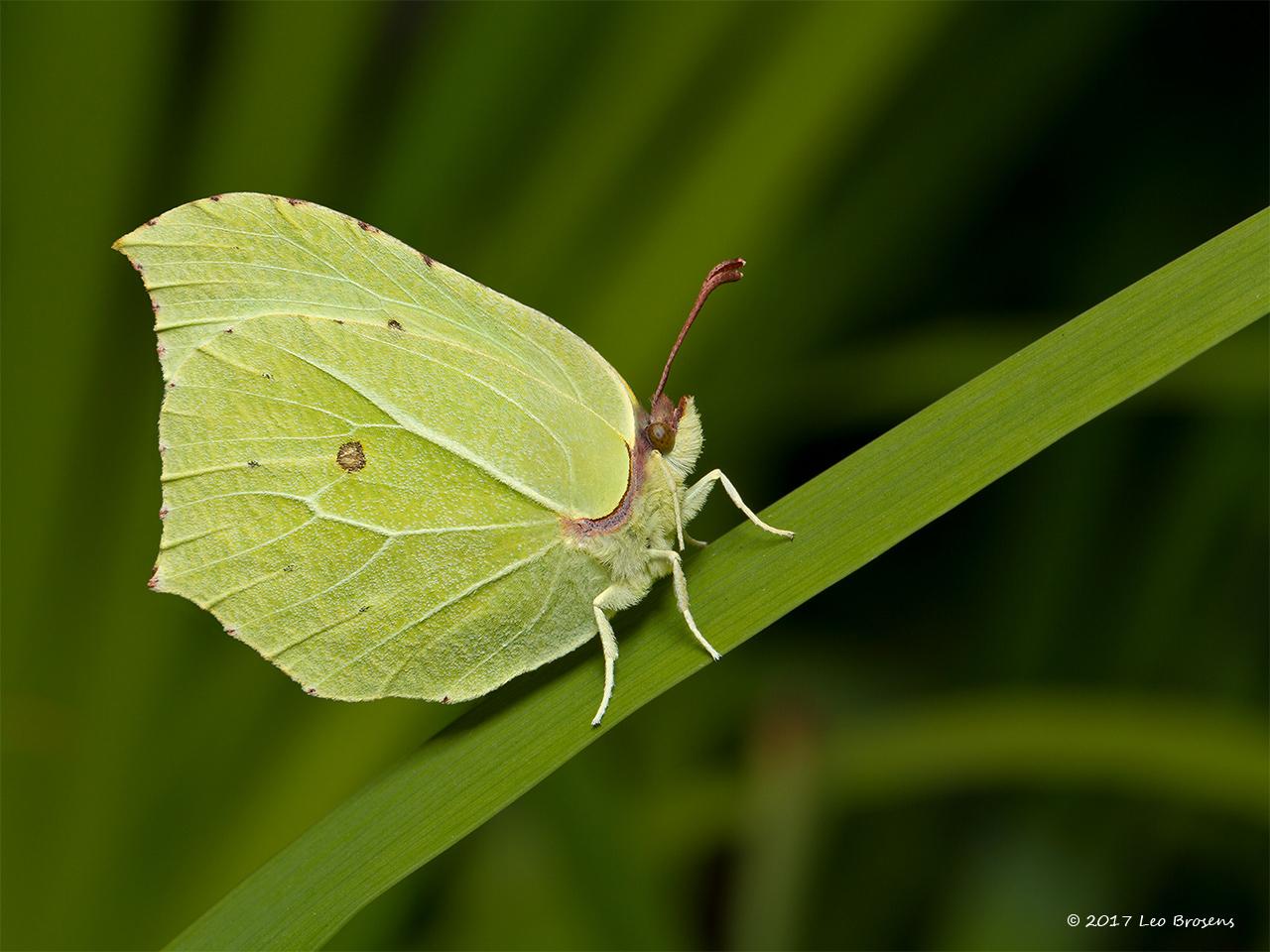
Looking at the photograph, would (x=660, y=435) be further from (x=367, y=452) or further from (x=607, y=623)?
(x=367, y=452)

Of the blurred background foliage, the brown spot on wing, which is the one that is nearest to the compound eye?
the brown spot on wing

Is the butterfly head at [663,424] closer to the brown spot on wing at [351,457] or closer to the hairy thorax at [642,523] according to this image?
the hairy thorax at [642,523]

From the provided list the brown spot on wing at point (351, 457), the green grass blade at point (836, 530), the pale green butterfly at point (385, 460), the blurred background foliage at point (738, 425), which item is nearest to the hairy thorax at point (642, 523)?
the pale green butterfly at point (385, 460)

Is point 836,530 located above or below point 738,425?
above

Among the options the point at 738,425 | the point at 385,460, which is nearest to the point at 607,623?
the point at 385,460

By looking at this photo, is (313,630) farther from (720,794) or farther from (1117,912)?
(1117,912)

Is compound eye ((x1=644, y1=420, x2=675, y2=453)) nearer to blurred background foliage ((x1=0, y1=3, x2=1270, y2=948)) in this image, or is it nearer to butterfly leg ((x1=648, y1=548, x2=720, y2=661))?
butterfly leg ((x1=648, y1=548, x2=720, y2=661))
